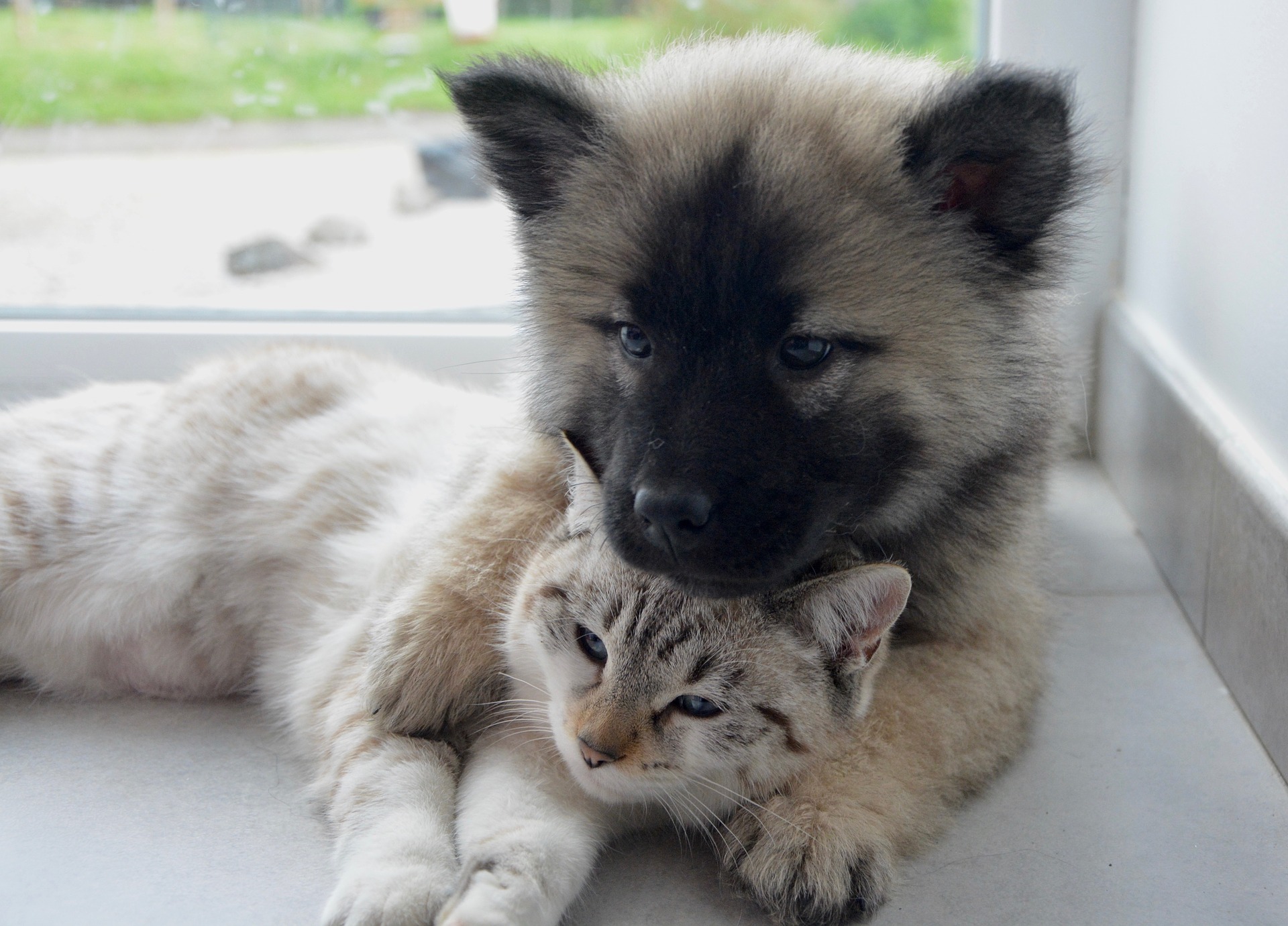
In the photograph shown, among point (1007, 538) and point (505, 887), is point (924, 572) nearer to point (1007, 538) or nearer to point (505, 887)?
point (1007, 538)

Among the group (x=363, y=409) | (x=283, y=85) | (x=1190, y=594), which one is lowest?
(x=1190, y=594)

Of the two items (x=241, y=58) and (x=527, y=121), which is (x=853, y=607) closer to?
(x=527, y=121)

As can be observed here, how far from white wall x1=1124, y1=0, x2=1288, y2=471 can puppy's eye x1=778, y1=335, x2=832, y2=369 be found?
2.43 feet

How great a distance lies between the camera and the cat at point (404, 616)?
4.57ft

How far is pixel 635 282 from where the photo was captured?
1.49 m

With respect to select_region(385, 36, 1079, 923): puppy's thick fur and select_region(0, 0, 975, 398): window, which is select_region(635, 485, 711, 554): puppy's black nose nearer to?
select_region(385, 36, 1079, 923): puppy's thick fur

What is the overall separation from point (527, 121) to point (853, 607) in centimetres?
78

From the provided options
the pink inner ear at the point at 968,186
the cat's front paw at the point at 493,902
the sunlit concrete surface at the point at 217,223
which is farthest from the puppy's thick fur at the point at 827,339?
the sunlit concrete surface at the point at 217,223

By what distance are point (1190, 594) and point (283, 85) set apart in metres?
2.31

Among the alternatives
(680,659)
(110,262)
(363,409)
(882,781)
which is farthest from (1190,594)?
(110,262)

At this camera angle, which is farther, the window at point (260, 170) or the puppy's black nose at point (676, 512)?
the window at point (260, 170)

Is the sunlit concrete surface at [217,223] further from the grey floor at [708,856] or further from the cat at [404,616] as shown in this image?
the grey floor at [708,856]

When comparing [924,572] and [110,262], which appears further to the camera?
[110,262]

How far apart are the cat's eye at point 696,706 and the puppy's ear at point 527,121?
72cm
